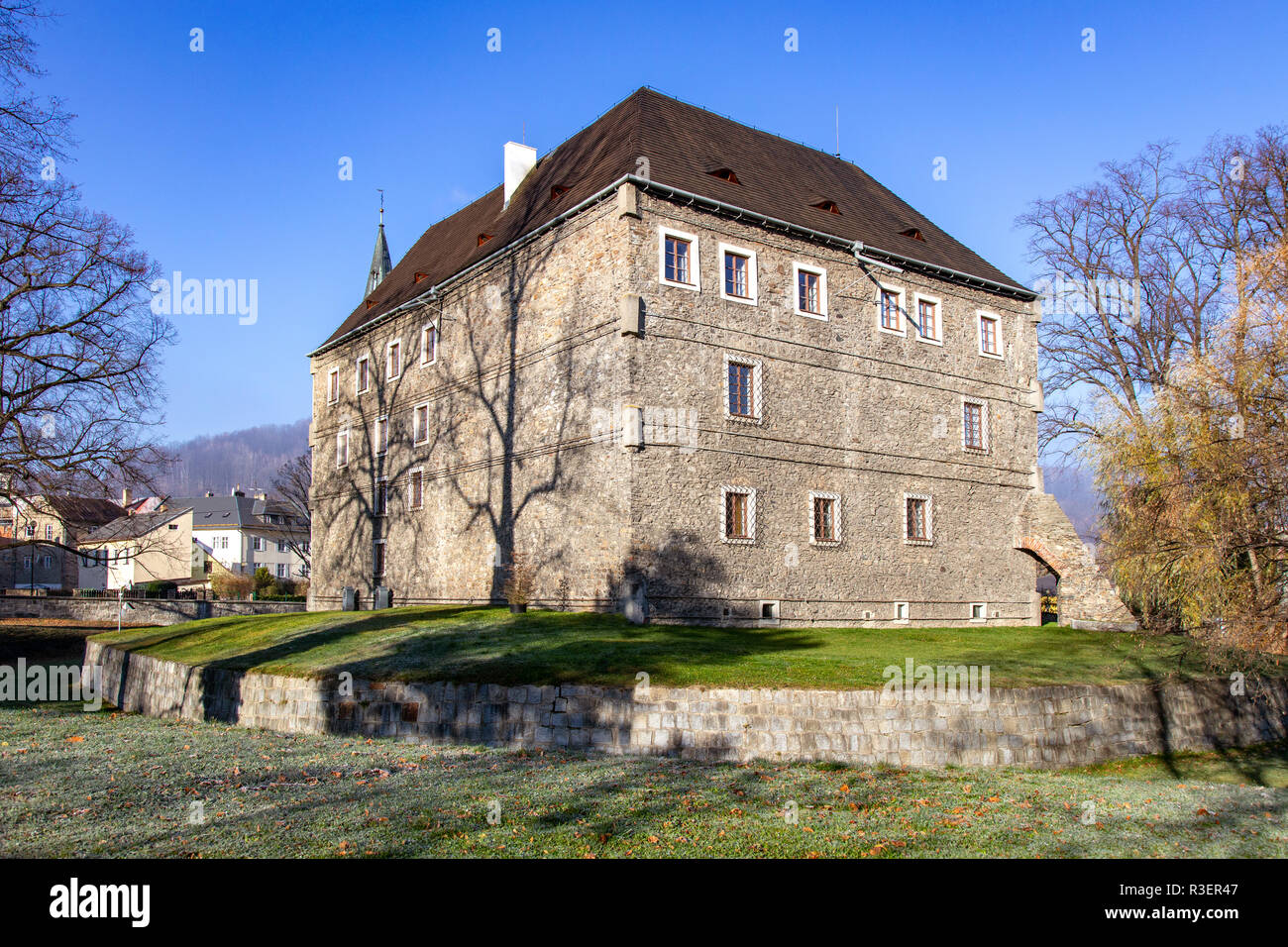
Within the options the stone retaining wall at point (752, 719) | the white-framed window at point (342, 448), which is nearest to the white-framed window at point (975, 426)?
the stone retaining wall at point (752, 719)

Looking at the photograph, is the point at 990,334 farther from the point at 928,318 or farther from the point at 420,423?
the point at 420,423

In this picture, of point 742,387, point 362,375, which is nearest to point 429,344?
point 362,375

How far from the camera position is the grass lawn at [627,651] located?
1472 centimetres

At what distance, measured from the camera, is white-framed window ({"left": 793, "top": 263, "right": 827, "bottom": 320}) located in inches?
994

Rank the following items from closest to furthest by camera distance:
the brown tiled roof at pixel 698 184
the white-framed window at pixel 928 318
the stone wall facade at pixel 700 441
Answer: the stone wall facade at pixel 700 441 → the brown tiled roof at pixel 698 184 → the white-framed window at pixel 928 318

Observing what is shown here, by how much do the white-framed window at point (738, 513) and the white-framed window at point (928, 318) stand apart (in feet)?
28.2

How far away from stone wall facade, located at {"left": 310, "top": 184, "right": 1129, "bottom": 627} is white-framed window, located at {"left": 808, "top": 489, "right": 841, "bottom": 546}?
20 cm

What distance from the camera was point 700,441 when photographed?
75.1ft

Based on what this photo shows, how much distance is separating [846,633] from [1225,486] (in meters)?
8.99

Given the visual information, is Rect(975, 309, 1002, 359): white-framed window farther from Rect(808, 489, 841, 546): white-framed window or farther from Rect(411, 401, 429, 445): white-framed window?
Rect(411, 401, 429, 445): white-framed window

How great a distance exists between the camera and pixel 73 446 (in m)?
21.1

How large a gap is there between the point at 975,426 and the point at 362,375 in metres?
21.8

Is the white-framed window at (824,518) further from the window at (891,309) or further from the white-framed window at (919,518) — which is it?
the window at (891,309)
